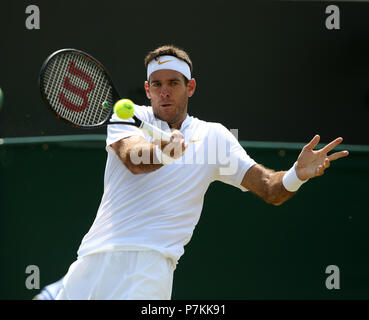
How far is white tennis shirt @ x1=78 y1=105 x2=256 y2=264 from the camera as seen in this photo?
295 centimetres

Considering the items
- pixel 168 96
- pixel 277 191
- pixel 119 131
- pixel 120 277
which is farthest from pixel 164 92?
pixel 120 277

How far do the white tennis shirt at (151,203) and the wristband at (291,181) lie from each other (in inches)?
11.8

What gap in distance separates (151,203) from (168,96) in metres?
0.53

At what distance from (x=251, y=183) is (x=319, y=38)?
2.07 metres

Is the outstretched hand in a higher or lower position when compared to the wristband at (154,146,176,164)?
higher

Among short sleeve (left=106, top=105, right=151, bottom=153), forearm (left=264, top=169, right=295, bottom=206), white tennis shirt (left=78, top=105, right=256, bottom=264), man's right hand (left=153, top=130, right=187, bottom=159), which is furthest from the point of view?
forearm (left=264, top=169, right=295, bottom=206)

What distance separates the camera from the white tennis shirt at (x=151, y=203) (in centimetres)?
295

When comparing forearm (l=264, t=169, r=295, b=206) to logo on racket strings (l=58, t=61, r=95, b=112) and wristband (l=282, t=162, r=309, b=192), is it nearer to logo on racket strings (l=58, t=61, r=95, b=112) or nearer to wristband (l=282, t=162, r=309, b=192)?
wristband (l=282, t=162, r=309, b=192)

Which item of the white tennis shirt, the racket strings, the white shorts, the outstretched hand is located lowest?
the white shorts

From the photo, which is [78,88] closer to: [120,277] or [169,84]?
[169,84]

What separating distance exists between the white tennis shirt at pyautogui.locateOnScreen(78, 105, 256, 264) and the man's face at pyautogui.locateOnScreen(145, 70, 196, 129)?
7cm

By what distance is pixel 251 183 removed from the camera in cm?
328

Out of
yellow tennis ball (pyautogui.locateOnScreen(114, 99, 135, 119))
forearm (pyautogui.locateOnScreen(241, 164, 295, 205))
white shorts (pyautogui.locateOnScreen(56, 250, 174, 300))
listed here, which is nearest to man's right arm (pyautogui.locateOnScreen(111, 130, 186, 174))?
yellow tennis ball (pyautogui.locateOnScreen(114, 99, 135, 119))

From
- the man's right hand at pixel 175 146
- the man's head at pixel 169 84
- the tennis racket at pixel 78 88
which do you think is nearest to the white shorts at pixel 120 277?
the man's right hand at pixel 175 146
